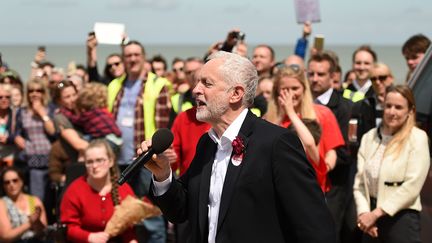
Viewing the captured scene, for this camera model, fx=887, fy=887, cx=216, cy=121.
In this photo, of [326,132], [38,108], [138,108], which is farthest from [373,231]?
[38,108]

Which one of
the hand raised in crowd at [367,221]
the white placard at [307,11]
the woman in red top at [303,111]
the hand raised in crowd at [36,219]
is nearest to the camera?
the hand raised in crowd at [367,221]

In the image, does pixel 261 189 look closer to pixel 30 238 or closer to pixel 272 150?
pixel 272 150

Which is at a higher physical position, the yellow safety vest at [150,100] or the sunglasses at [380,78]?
the sunglasses at [380,78]

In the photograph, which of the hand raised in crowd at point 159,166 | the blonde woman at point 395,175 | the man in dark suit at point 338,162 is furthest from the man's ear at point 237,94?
the man in dark suit at point 338,162

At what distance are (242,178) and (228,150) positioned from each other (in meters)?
0.20

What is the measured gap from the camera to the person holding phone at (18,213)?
8438mm

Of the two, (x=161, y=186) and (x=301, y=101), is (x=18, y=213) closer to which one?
(x=301, y=101)

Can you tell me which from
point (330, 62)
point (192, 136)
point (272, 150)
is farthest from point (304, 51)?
point (272, 150)

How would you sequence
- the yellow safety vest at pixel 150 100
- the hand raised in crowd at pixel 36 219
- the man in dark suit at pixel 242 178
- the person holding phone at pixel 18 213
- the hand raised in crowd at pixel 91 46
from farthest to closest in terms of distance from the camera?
1. the hand raised in crowd at pixel 91 46
2. the yellow safety vest at pixel 150 100
3. the hand raised in crowd at pixel 36 219
4. the person holding phone at pixel 18 213
5. the man in dark suit at pixel 242 178

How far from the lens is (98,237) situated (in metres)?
7.14

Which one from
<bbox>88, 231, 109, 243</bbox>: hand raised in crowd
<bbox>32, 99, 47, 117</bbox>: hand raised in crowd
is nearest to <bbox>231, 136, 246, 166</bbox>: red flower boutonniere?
<bbox>88, 231, 109, 243</bbox>: hand raised in crowd

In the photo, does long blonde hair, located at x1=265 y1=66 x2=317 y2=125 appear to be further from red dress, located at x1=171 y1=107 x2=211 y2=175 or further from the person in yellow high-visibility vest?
the person in yellow high-visibility vest

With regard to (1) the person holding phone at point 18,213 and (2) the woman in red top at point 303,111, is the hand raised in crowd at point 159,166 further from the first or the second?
(1) the person holding phone at point 18,213

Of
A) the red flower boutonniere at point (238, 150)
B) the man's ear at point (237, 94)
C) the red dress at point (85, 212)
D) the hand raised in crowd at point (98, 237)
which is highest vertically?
the man's ear at point (237, 94)
